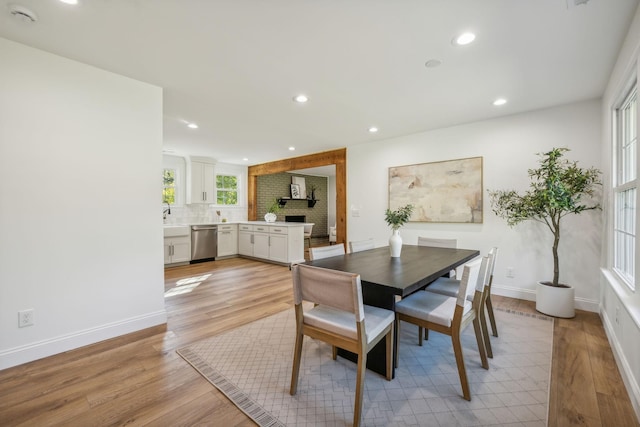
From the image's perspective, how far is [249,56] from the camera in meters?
2.22

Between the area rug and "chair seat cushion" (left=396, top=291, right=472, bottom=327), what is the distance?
45cm

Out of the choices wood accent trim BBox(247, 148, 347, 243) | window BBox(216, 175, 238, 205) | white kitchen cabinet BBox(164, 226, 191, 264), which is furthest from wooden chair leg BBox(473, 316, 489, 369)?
window BBox(216, 175, 238, 205)

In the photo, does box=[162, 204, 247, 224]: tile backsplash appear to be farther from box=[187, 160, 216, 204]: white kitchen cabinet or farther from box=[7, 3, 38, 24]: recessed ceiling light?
box=[7, 3, 38, 24]: recessed ceiling light

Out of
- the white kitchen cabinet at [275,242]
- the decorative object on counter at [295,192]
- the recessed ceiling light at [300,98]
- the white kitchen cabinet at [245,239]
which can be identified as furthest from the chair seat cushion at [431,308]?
the decorative object on counter at [295,192]

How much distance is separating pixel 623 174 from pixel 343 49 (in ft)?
8.95

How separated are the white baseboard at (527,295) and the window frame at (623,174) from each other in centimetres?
73

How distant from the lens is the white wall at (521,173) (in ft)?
10.1

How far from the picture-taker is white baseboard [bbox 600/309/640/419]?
5.07ft

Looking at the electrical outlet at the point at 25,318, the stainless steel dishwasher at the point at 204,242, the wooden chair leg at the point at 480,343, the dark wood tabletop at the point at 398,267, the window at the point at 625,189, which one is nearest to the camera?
the dark wood tabletop at the point at 398,267

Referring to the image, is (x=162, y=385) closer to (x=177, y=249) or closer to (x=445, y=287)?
(x=445, y=287)

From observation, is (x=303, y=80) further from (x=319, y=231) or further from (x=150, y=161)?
(x=319, y=231)

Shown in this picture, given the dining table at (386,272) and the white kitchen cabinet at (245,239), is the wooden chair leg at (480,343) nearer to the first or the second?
the dining table at (386,272)

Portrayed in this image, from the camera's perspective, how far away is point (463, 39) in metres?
1.97

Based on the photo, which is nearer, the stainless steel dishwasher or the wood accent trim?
the wood accent trim
